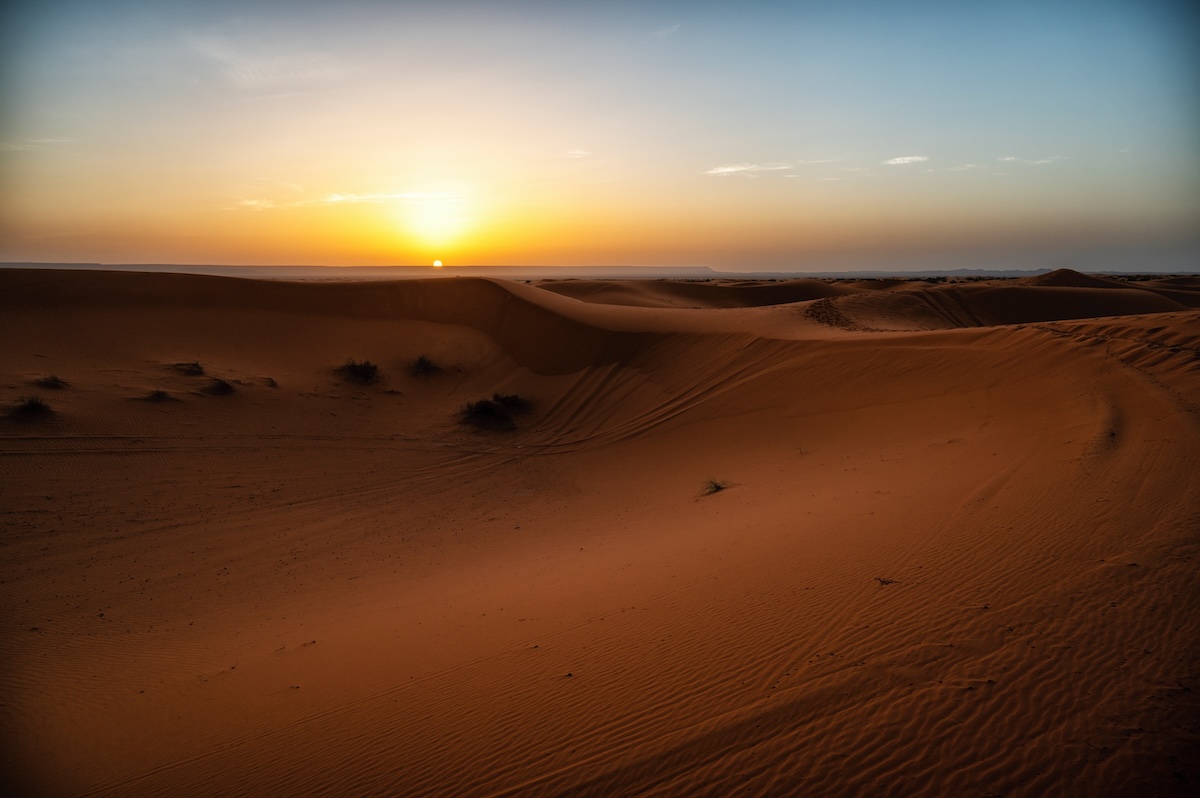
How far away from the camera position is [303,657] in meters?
5.94

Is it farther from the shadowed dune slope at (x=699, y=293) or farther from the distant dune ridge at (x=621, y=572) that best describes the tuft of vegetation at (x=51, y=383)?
the shadowed dune slope at (x=699, y=293)

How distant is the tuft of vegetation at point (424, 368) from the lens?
18938mm

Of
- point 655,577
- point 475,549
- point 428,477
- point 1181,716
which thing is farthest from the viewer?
point 428,477

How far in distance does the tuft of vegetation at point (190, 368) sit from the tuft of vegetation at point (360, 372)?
3.50m

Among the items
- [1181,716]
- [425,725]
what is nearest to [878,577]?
[1181,716]

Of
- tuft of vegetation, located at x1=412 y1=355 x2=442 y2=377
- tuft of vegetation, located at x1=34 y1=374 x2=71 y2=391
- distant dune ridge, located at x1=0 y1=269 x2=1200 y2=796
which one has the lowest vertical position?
distant dune ridge, located at x1=0 y1=269 x2=1200 y2=796

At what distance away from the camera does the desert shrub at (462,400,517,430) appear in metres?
15.8

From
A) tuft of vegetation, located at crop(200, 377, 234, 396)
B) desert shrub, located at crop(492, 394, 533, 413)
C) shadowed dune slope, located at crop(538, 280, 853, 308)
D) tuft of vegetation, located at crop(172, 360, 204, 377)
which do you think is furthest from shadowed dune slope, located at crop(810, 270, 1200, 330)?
tuft of vegetation, located at crop(172, 360, 204, 377)


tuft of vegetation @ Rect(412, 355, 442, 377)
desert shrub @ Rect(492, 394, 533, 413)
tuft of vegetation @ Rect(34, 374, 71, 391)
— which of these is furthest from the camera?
tuft of vegetation @ Rect(412, 355, 442, 377)

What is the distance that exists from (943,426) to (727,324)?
10.3 meters

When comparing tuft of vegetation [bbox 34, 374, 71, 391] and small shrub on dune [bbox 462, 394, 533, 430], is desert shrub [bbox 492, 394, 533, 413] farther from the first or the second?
tuft of vegetation [bbox 34, 374, 71, 391]

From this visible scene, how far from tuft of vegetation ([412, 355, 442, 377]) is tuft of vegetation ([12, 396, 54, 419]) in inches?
342

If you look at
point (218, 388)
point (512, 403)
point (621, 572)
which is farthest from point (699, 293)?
point (621, 572)

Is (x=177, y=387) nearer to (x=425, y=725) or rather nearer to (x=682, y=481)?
(x=682, y=481)
